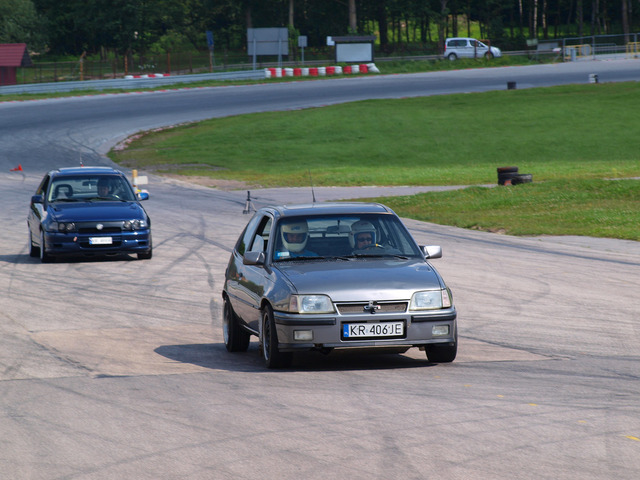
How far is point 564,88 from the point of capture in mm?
57188

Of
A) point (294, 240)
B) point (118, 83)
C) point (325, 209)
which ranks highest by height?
point (118, 83)

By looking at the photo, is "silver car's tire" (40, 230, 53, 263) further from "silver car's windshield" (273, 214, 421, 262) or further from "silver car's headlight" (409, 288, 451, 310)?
"silver car's headlight" (409, 288, 451, 310)

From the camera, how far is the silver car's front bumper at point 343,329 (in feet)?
28.1

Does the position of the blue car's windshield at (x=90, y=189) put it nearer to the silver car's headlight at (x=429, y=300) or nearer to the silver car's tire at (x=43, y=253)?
the silver car's tire at (x=43, y=253)

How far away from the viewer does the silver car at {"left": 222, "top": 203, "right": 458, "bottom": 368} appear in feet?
28.2

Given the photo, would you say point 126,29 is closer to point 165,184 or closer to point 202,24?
point 202,24

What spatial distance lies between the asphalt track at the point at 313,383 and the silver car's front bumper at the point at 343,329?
298 mm

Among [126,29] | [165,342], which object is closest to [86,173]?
[165,342]

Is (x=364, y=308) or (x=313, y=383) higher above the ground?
(x=364, y=308)

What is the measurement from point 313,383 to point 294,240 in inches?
70.3

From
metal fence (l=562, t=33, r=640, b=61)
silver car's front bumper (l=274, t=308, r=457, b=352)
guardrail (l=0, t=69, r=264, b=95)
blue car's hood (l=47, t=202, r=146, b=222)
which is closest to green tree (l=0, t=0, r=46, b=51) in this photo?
guardrail (l=0, t=69, r=264, b=95)

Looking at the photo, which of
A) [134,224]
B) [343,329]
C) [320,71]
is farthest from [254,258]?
[320,71]

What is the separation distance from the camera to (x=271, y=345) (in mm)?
8891

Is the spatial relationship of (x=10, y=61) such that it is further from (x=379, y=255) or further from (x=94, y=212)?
(x=379, y=255)
